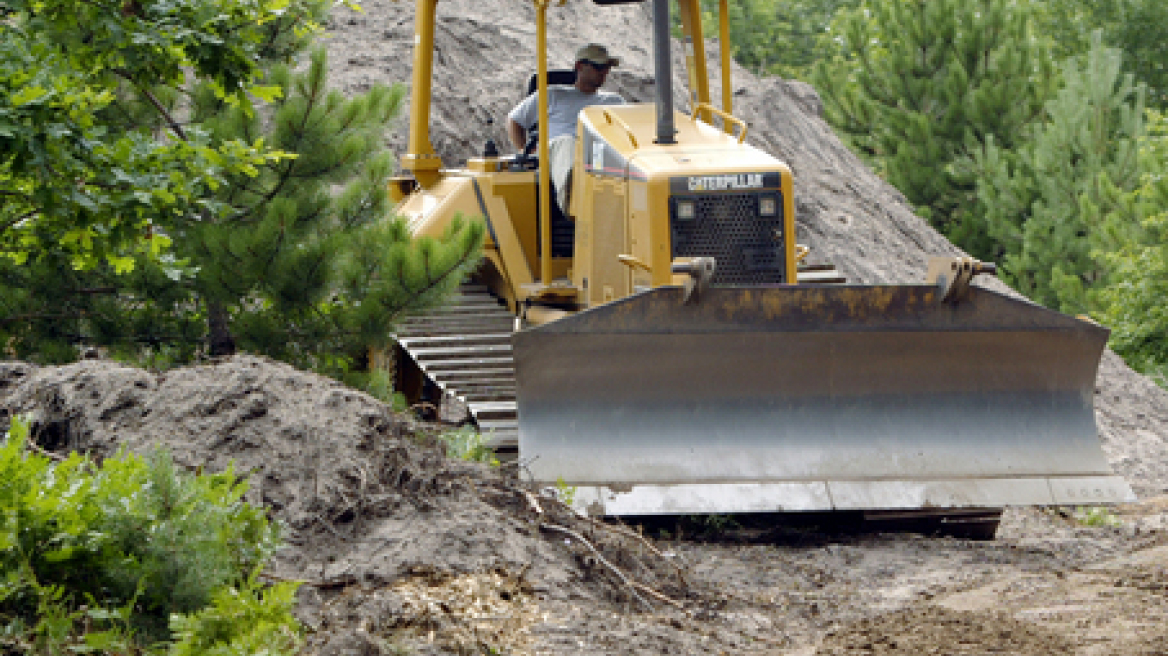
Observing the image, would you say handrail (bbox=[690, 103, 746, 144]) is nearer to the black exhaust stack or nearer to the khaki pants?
the black exhaust stack

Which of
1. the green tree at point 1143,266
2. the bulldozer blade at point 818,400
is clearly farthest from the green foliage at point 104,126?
the green tree at point 1143,266

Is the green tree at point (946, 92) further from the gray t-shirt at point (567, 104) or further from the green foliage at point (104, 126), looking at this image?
the green foliage at point (104, 126)

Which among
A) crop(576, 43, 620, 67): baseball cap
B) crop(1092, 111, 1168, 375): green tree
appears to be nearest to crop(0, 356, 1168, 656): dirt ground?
crop(576, 43, 620, 67): baseball cap

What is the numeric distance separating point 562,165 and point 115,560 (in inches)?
175

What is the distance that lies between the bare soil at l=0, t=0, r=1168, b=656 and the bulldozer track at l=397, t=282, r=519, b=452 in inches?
35.4

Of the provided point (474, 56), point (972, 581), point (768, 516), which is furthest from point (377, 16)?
point (972, 581)

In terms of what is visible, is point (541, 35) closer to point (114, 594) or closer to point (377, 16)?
point (114, 594)

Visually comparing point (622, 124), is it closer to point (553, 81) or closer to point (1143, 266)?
point (553, 81)

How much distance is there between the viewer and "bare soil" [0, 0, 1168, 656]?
4.15m

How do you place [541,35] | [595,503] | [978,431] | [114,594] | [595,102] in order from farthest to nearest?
[595,102] → [541,35] → [978,431] → [595,503] → [114,594]

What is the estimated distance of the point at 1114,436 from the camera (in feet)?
35.1

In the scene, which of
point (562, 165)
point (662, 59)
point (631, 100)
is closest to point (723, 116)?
point (662, 59)

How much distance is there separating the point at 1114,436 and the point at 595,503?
21.0ft

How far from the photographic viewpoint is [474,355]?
8.09 meters
